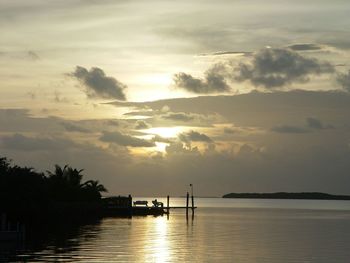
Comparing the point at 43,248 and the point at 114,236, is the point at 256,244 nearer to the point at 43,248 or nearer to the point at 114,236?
the point at 114,236

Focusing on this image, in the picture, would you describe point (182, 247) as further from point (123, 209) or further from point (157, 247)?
point (123, 209)

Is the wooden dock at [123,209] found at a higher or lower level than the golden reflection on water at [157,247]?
higher

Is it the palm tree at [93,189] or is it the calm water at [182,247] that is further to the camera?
the palm tree at [93,189]

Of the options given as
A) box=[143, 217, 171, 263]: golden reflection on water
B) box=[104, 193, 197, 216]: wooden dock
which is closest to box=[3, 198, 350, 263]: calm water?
box=[143, 217, 171, 263]: golden reflection on water

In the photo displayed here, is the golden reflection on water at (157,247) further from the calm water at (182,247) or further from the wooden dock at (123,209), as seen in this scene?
the wooden dock at (123,209)

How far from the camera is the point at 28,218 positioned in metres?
79.4

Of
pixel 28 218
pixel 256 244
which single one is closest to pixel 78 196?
pixel 28 218

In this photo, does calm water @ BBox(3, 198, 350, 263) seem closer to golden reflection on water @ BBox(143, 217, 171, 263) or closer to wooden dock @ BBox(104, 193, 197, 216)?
golden reflection on water @ BBox(143, 217, 171, 263)

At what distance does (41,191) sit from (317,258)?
33489mm

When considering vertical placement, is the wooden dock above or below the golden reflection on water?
above

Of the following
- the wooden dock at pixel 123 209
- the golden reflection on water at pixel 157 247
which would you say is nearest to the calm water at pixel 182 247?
the golden reflection on water at pixel 157 247

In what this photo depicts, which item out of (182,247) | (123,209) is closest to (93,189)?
(123,209)

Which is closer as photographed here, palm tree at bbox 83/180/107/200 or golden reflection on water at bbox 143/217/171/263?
golden reflection on water at bbox 143/217/171/263

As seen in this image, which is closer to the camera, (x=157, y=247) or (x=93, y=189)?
(x=157, y=247)
